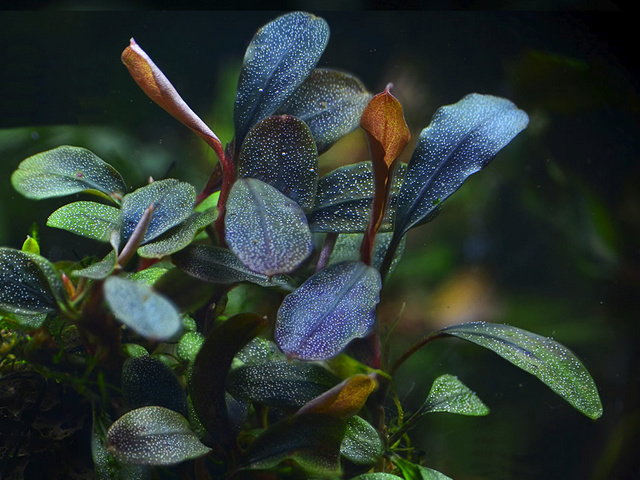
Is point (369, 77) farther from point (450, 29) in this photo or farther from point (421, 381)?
point (421, 381)

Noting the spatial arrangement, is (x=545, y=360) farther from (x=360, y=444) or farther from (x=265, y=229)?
(x=265, y=229)

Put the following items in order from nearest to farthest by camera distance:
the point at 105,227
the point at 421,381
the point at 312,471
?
the point at 312,471
the point at 105,227
the point at 421,381

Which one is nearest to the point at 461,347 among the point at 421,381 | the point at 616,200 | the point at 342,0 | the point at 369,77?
the point at 421,381

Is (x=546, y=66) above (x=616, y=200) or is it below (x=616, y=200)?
above

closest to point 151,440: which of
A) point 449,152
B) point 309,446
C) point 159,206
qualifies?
point 309,446

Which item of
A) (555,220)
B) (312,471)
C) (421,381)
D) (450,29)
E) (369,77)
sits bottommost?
(421,381)

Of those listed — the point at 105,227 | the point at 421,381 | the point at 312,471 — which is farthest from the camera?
the point at 421,381

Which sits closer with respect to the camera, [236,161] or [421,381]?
[236,161]

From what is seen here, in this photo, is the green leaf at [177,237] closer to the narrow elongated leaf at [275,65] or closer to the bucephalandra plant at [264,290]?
the bucephalandra plant at [264,290]
